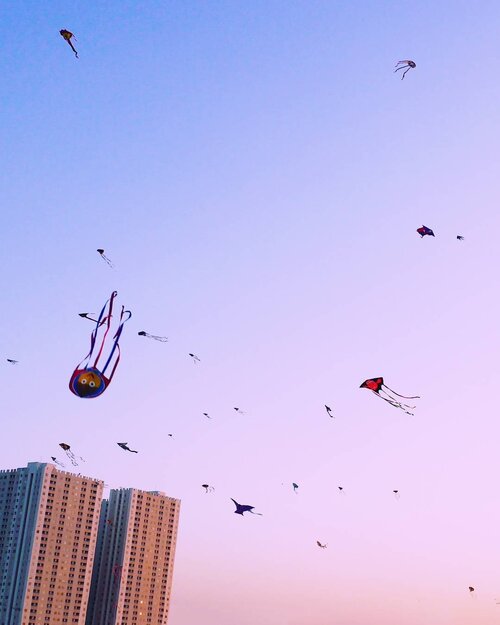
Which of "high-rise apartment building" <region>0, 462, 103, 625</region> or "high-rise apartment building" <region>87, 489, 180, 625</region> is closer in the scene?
"high-rise apartment building" <region>0, 462, 103, 625</region>

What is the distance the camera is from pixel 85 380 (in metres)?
26.8

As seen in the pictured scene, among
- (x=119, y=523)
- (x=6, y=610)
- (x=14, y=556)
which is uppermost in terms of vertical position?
(x=119, y=523)

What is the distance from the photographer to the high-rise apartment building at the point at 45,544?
104188 mm

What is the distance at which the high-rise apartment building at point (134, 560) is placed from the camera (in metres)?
120

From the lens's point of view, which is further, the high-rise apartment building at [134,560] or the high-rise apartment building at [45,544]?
the high-rise apartment building at [134,560]

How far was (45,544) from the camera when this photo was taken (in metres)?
107

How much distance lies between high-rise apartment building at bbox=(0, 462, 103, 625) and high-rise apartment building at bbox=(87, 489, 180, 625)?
34.3 ft

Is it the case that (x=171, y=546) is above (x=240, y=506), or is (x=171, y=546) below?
above

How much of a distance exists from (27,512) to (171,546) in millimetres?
29538

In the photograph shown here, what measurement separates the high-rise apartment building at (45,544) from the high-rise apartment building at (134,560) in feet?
34.3

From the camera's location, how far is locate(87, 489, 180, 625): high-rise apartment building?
393 ft

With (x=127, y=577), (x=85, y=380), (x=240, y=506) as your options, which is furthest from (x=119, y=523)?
(x=85, y=380)

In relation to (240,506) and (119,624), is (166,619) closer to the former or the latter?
(119,624)

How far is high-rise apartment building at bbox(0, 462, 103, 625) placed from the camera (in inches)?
4102
